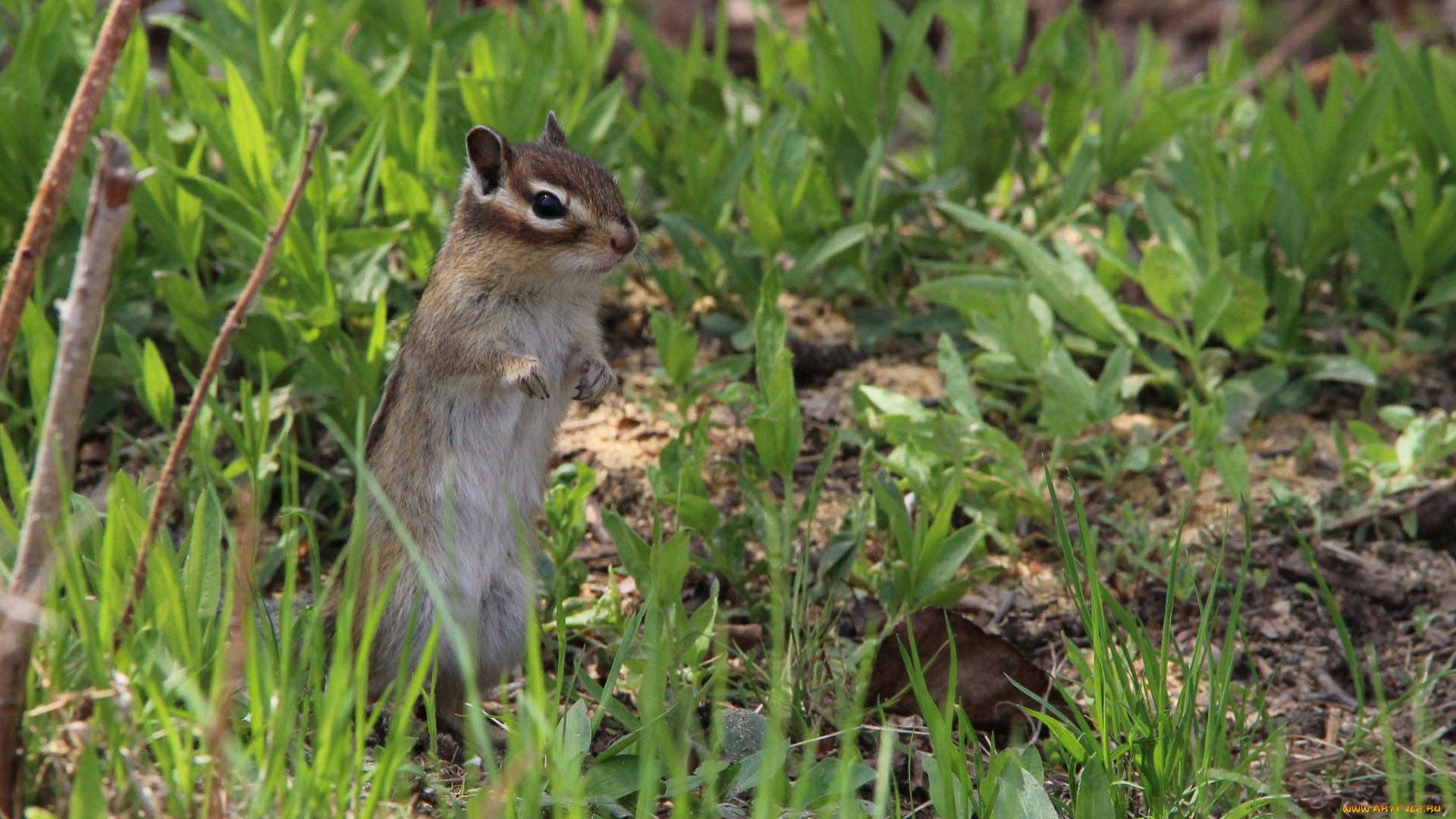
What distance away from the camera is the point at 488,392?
3.70 metres

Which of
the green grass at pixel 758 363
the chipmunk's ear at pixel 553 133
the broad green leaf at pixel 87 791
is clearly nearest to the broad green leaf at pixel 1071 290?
the green grass at pixel 758 363

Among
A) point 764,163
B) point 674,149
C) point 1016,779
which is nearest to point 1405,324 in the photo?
point 764,163

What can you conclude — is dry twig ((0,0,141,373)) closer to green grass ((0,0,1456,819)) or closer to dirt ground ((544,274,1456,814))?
green grass ((0,0,1456,819))

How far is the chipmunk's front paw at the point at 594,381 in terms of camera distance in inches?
149

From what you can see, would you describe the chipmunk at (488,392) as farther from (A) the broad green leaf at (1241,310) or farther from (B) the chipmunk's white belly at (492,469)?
(A) the broad green leaf at (1241,310)

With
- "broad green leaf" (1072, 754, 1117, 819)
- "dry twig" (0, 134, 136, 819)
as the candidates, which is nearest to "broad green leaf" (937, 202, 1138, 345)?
"broad green leaf" (1072, 754, 1117, 819)

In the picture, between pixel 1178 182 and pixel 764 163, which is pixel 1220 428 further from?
pixel 764 163

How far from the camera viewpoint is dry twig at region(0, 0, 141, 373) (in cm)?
246

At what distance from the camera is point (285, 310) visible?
4.45 m

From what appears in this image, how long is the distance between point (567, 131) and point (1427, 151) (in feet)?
9.85

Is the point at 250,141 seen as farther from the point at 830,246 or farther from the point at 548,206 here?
the point at 830,246

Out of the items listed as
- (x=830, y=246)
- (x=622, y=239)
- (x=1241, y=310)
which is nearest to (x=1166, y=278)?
(x=1241, y=310)

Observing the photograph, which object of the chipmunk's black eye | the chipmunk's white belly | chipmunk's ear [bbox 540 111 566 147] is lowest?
the chipmunk's white belly

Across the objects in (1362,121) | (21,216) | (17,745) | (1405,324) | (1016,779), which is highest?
(1362,121)
